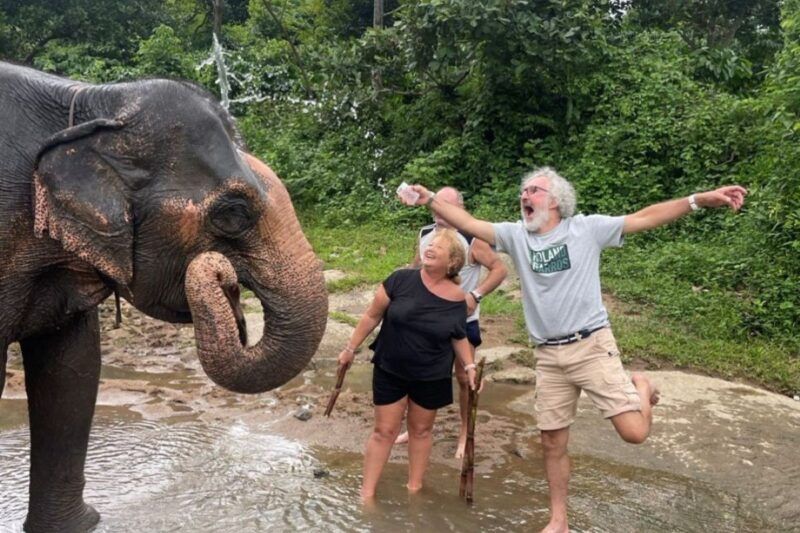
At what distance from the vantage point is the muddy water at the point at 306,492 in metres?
4.00

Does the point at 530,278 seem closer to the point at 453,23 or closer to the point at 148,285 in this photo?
the point at 148,285

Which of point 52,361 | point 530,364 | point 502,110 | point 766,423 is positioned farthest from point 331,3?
point 52,361

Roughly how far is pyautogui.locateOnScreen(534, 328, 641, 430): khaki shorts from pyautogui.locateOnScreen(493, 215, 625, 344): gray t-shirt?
0.08 m

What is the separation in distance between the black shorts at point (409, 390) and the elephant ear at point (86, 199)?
5.87 ft

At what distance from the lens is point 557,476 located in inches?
154

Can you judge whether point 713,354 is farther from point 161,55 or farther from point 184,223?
point 161,55

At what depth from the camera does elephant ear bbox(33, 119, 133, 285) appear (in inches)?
99.0

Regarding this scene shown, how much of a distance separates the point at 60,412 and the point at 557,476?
202 cm

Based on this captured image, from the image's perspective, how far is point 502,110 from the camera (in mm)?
12281

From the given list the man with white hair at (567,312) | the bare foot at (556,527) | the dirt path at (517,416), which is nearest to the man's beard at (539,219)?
the man with white hair at (567,312)

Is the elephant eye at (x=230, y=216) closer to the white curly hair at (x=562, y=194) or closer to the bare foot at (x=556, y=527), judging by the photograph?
the white curly hair at (x=562, y=194)

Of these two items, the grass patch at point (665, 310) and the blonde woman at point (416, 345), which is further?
the grass patch at point (665, 310)

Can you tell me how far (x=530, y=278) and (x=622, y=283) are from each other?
5137mm

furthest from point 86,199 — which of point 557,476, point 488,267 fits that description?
point 488,267
